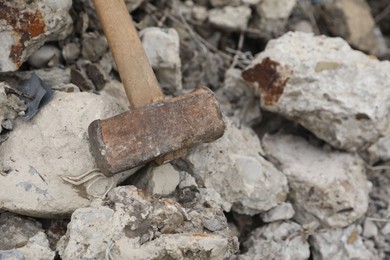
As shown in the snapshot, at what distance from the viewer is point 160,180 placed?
6.38 ft

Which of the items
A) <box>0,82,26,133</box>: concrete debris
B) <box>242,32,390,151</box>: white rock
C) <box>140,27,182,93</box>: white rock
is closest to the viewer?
<box>0,82,26,133</box>: concrete debris

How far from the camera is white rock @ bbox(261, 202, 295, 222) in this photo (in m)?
2.23

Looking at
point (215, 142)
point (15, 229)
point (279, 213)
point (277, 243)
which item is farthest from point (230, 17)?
point (15, 229)

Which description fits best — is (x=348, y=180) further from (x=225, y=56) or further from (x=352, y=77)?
(x=225, y=56)

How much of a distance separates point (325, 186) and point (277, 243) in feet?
1.07

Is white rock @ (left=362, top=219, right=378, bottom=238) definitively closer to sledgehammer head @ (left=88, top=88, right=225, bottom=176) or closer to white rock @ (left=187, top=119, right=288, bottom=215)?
white rock @ (left=187, top=119, right=288, bottom=215)

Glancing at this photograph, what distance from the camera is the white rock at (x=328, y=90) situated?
2.22 metres

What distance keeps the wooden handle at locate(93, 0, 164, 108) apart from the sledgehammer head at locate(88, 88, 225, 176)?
0.12 m

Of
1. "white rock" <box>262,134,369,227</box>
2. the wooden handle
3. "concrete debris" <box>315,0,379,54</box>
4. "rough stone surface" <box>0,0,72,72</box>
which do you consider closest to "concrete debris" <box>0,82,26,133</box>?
"rough stone surface" <box>0,0,72,72</box>

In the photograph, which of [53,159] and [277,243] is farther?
[277,243]

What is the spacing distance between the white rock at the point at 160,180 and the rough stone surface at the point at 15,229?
41 cm

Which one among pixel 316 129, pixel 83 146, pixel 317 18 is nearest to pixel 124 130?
pixel 83 146

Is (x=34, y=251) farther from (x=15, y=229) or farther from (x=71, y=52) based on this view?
(x=71, y=52)

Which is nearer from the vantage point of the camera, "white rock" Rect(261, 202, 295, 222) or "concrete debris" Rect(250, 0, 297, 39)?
"white rock" Rect(261, 202, 295, 222)
